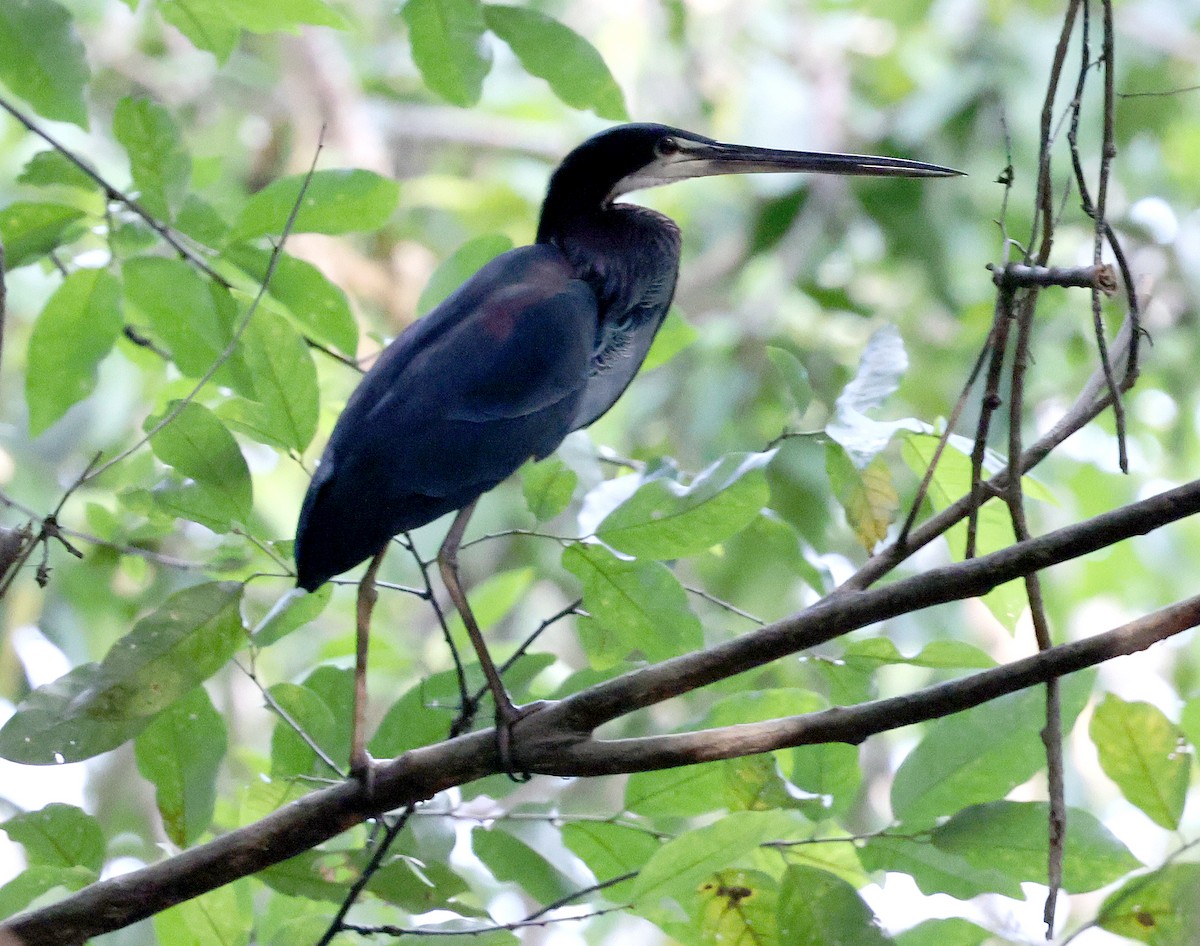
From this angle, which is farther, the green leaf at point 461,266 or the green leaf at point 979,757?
the green leaf at point 461,266

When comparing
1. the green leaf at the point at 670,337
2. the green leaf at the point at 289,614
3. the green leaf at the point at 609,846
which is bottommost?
the green leaf at the point at 609,846

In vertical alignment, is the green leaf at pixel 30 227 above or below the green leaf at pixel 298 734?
above

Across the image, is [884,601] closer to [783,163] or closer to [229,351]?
[229,351]

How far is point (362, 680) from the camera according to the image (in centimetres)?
175

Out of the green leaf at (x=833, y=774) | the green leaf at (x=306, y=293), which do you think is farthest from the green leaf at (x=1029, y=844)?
the green leaf at (x=306, y=293)

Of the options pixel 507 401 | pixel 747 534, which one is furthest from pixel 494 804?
pixel 747 534

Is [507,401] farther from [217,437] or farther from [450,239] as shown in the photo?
[450,239]

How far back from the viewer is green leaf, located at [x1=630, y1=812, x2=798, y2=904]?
132cm

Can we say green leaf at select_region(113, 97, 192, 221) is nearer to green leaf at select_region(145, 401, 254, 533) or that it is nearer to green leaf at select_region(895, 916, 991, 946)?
green leaf at select_region(145, 401, 254, 533)

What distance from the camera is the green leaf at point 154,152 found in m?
1.90

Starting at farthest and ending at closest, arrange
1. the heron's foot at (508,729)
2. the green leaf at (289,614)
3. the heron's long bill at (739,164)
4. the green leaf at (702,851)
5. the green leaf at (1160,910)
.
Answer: the heron's long bill at (739,164), the green leaf at (289,614), the heron's foot at (508,729), the green leaf at (702,851), the green leaf at (1160,910)

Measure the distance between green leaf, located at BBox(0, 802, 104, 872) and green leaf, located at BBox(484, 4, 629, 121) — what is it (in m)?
1.22

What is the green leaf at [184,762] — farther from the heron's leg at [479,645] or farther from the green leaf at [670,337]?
the green leaf at [670,337]

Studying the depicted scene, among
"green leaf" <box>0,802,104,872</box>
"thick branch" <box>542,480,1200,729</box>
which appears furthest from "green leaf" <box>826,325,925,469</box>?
"green leaf" <box>0,802,104,872</box>
